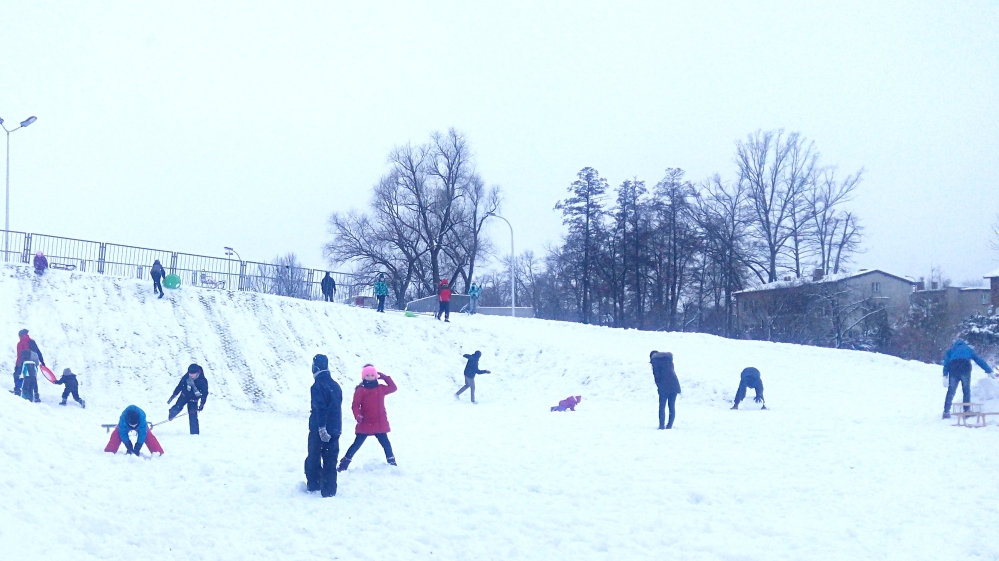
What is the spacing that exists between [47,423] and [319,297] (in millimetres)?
26340

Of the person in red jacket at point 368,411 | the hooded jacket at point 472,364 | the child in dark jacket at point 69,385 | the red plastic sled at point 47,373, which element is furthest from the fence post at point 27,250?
the person in red jacket at point 368,411

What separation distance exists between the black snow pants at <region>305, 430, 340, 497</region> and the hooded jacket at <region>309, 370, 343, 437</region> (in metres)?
0.10

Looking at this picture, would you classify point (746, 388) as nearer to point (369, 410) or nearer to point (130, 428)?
point (369, 410)

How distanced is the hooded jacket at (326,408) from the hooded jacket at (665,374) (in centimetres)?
739

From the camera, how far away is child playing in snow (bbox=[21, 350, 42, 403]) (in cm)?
1705

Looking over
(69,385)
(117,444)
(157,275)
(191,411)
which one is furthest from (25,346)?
(117,444)

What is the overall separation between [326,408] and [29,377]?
39.0 ft

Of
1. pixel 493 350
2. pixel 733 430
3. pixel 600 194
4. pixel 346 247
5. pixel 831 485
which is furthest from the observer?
pixel 346 247

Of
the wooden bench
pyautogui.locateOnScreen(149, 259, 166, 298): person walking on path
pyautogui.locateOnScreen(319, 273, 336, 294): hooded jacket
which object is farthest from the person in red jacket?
pyautogui.locateOnScreen(319, 273, 336, 294): hooded jacket

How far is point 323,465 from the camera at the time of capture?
8.88 metres

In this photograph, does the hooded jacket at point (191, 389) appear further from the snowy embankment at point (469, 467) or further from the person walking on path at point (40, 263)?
the person walking on path at point (40, 263)

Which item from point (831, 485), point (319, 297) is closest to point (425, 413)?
point (831, 485)

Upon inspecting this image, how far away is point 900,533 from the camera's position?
7266 millimetres

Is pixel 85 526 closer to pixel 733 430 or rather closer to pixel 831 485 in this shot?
pixel 831 485
